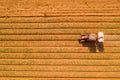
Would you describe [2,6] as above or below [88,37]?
above

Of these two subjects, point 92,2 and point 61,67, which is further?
point 92,2

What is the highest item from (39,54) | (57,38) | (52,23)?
(52,23)

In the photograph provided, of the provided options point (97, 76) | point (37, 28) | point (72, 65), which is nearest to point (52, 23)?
point (37, 28)

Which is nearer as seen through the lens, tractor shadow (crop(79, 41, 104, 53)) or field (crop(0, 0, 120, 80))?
field (crop(0, 0, 120, 80))

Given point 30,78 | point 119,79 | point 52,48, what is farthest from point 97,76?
point 30,78

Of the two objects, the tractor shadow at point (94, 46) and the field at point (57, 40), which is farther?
the tractor shadow at point (94, 46)

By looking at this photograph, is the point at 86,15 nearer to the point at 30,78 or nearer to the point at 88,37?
the point at 88,37

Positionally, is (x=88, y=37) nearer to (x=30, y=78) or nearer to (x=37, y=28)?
(x=37, y=28)
